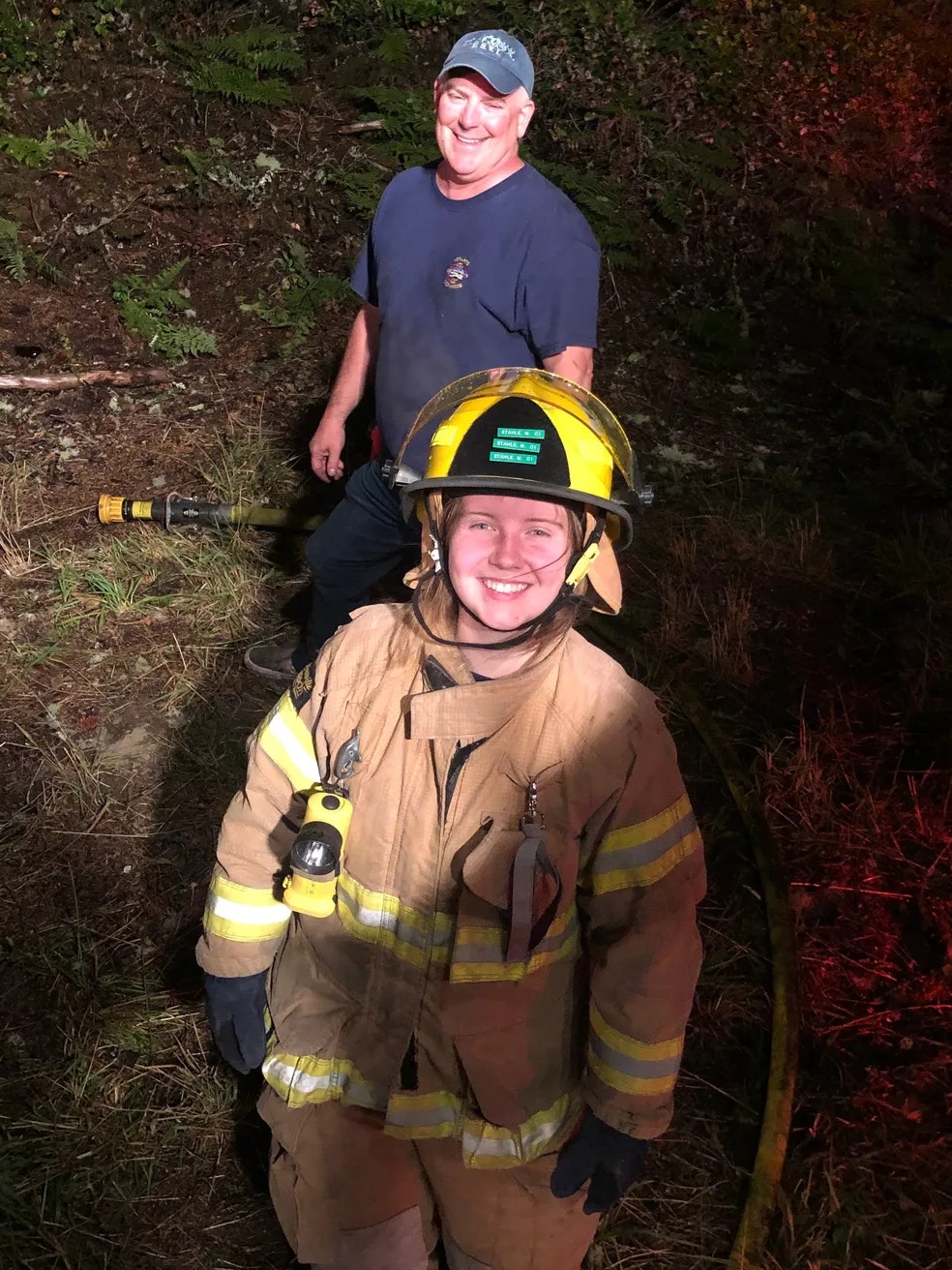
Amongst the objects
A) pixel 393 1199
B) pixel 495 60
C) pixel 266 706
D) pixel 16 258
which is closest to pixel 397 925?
pixel 393 1199

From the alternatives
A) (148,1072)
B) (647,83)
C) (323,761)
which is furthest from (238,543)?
(647,83)

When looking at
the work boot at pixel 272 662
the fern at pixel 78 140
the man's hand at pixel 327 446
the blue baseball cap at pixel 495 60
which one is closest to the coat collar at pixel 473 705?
the blue baseball cap at pixel 495 60

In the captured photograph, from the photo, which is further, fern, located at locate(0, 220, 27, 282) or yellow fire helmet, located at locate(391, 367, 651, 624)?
fern, located at locate(0, 220, 27, 282)

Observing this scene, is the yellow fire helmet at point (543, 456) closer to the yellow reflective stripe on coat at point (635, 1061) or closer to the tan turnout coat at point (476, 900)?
the tan turnout coat at point (476, 900)

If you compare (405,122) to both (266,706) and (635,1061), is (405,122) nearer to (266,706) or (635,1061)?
(266,706)

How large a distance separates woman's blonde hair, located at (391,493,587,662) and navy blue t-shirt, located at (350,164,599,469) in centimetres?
120

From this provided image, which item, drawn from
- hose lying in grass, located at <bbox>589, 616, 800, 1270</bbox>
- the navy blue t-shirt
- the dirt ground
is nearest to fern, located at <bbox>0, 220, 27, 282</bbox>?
the dirt ground

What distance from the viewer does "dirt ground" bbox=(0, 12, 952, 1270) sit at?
2641 millimetres

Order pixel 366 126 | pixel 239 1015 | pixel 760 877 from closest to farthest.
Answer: pixel 239 1015 → pixel 760 877 → pixel 366 126

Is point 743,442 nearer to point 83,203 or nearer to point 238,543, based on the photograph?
point 238,543

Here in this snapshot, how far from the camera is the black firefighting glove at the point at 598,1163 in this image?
6.15ft

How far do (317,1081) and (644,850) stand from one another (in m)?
0.90

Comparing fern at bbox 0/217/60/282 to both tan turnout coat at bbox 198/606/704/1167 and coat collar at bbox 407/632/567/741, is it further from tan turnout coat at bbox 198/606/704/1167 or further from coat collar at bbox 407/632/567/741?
coat collar at bbox 407/632/567/741

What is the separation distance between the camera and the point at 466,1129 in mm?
1913
